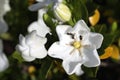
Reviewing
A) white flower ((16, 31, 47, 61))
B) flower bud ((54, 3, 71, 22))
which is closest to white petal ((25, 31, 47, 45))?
white flower ((16, 31, 47, 61))

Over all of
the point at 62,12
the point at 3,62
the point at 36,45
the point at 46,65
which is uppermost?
the point at 62,12

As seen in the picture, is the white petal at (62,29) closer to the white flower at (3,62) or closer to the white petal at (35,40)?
the white petal at (35,40)

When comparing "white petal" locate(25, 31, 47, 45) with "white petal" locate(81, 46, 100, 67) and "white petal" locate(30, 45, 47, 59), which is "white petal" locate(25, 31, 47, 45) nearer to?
"white petal" locate(30, 45, 47, 59)

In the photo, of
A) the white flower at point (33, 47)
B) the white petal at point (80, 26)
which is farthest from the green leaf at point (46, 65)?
the white petal at point (80, 26)

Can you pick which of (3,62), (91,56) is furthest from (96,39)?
(3,62)

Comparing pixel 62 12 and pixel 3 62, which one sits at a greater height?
pixel 62 12

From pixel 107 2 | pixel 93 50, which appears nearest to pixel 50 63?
pixel 93 50

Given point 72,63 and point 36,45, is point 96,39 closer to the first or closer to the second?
point 72,63
